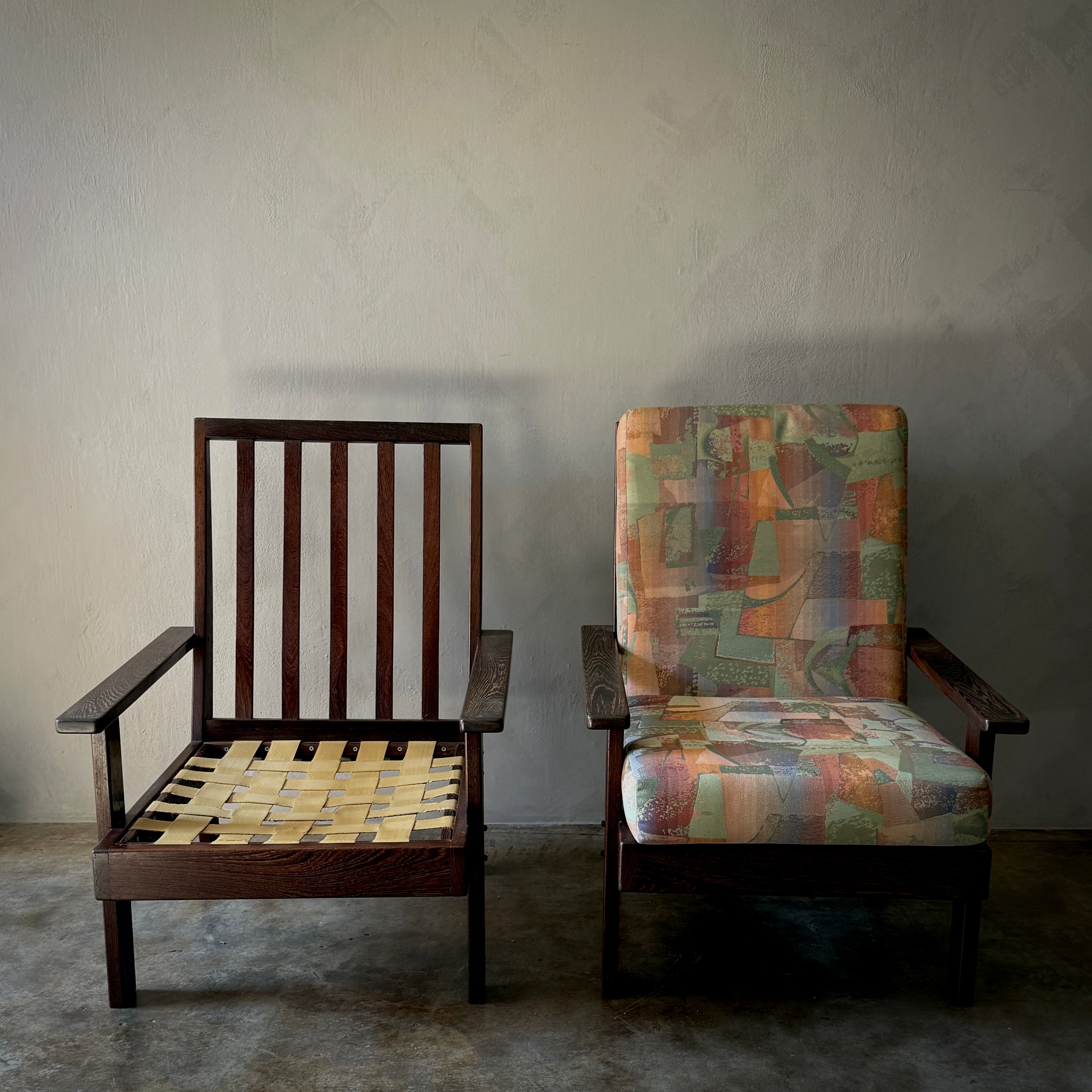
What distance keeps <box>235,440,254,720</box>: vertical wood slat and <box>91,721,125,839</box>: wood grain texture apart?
43 centimetres

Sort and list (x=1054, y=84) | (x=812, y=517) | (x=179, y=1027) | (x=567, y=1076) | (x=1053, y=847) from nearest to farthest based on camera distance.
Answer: (x=567, y=1076)
(x=179, y=1027)
(x=812, y=517)
(x=1054, y=84)
(x=1053, y=847)

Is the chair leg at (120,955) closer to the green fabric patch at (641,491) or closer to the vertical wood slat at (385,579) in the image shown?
the vertical wood slat at (385,579)

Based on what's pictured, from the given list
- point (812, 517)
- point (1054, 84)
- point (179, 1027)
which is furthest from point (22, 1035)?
point (1054, 84)

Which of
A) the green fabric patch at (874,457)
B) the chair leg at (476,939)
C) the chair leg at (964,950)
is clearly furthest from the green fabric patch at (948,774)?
the chair leg at (476,939)

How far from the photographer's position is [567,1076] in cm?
160

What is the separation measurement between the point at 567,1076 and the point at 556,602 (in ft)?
3.71

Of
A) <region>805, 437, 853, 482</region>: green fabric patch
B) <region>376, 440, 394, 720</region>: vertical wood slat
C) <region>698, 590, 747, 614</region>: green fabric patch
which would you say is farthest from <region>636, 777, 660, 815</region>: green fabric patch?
<region>805, 437, 853, 482</region>: green fabric patch

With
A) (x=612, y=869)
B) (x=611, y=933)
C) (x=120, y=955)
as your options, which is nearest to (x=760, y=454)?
(x=612, y=869)

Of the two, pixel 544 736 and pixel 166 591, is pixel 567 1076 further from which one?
pixel 166 591

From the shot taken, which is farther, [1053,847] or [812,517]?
[1053,847]

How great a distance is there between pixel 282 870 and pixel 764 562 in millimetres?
1141

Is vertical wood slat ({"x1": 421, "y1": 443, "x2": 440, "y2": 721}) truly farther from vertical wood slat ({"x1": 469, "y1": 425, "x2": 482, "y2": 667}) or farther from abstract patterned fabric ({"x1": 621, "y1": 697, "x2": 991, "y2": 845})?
abstract patterned fabric ({"x1": 621, "y1": 697, "x2": 991, "y2": 845})

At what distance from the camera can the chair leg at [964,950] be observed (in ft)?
5.68

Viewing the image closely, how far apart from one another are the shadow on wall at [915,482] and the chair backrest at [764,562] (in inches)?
12.9
